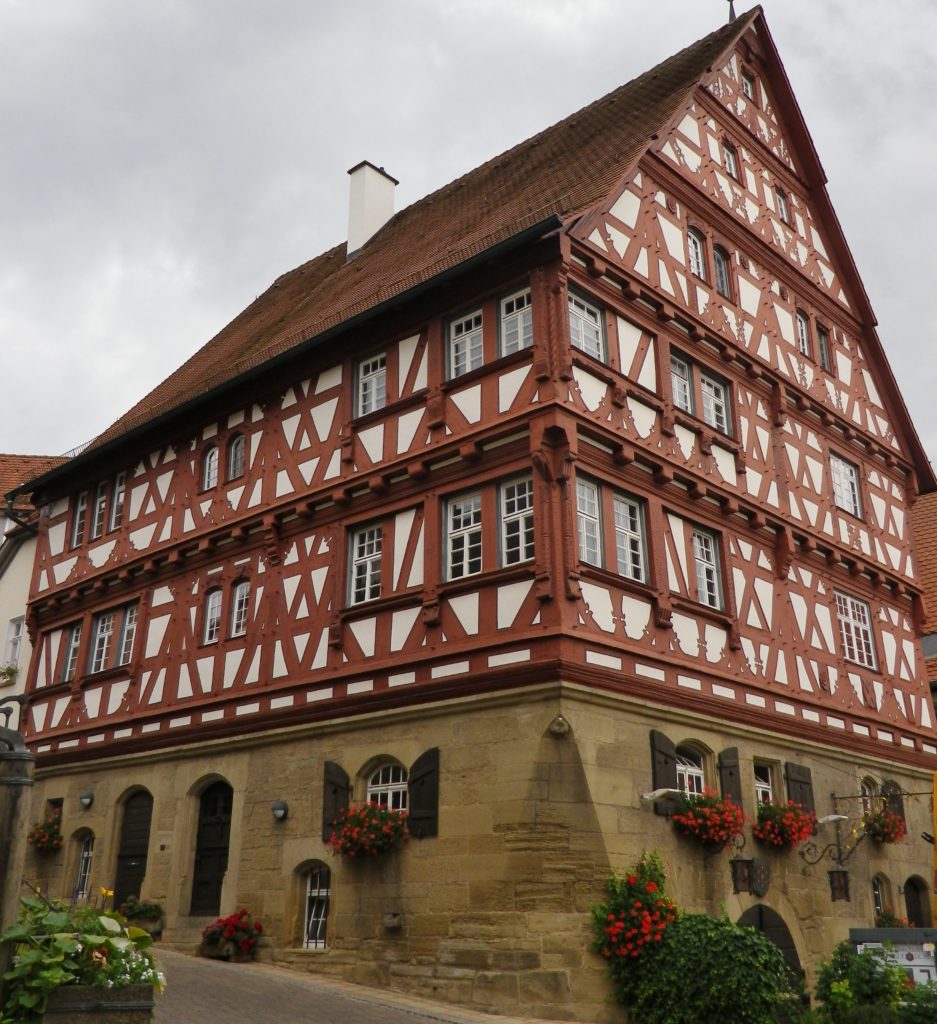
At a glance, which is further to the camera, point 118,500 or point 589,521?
point 118,500

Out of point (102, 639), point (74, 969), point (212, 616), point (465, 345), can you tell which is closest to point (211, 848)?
point (212, 616)

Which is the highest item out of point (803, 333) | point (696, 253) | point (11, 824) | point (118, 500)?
point (803, 333)

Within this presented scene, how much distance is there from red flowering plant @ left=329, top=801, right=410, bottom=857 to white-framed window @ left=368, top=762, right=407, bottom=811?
17 cm

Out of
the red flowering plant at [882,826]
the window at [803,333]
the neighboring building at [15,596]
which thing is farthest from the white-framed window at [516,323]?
the neighboring building at [15,596]

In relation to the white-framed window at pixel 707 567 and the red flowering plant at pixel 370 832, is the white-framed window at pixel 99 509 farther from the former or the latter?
the white-framed window at pixel 707 567

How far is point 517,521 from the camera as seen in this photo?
13945 millimetres

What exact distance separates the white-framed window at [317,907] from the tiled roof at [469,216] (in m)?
7.55

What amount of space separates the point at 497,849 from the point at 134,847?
770 cm

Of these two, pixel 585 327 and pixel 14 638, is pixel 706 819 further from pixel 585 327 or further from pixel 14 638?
pixel 14 638

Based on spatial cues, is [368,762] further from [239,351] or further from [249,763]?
[239,351]

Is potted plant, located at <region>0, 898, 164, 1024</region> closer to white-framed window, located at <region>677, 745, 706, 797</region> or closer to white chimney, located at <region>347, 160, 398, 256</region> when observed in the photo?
white-framed window, located at <region>677, 745, 706, 797</region>

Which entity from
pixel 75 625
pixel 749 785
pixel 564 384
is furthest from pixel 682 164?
pixel 75 625

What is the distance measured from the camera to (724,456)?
661 inches

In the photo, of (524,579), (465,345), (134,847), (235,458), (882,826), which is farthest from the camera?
(235,458)
